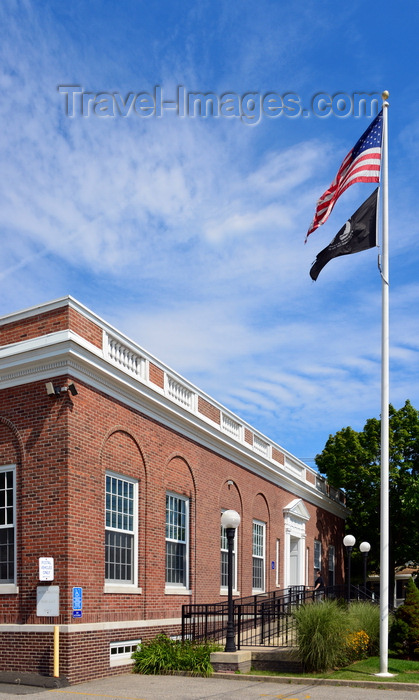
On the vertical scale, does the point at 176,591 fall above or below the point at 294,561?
above

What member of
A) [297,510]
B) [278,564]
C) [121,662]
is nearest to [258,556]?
[278,564]

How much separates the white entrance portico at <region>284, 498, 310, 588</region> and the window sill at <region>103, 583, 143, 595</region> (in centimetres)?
1579

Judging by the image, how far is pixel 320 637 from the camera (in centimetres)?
1664

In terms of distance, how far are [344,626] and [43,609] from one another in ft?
21.0

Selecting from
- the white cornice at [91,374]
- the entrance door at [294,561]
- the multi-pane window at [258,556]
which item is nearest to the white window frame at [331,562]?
the entrance door at [294,561]

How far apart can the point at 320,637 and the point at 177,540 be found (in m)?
6.46

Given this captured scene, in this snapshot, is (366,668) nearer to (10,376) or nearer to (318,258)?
(318,258)

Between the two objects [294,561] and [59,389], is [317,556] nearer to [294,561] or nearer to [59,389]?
[294,561]

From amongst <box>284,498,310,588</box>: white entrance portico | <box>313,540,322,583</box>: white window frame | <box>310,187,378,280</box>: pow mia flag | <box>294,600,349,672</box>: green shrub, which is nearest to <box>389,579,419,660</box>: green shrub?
<box>294,600,349,672</box>: green shrub

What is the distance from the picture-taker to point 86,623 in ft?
53.9

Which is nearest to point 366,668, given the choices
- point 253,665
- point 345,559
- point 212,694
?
point 253,665

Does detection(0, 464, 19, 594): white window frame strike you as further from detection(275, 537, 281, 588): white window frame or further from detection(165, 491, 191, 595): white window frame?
detection(275, 537, 281, 588): white window frame

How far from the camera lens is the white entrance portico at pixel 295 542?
112 feet

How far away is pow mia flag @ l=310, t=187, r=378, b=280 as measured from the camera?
17.0 metres
